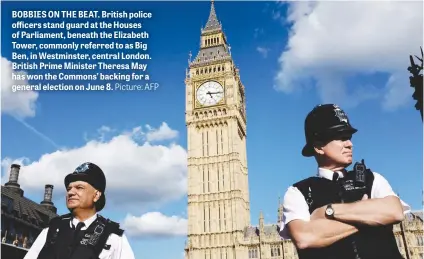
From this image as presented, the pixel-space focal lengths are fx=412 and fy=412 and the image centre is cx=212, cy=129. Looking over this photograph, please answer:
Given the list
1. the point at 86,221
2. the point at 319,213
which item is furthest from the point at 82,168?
the point at 319,213

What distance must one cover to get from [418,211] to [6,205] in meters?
46.3

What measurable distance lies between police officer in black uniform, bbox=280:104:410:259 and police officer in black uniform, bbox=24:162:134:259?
1.74 metres

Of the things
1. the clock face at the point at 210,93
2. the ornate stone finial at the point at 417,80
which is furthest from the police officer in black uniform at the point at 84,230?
the clock face at the point at 210,93

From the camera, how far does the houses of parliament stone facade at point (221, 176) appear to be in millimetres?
49219

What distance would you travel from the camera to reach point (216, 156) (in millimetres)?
54656

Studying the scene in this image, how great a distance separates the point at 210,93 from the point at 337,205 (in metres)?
55.1

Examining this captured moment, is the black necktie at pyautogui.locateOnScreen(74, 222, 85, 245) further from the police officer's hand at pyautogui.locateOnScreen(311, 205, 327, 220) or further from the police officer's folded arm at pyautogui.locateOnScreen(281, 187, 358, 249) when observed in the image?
the police officer's hand at pyautogui.locateOnScreen(311, 205, 327, 220)

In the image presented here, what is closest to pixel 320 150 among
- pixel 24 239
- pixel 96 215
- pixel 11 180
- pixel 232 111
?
pixel 96 215

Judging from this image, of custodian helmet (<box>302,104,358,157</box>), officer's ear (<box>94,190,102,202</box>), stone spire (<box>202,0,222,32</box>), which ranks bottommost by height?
officer's ear (<box>94,190,102,202</box>)

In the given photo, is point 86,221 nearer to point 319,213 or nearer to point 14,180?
point 319,213

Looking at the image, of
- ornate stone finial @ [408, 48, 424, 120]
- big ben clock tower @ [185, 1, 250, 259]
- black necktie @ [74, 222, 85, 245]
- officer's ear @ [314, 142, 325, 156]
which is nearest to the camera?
officer's ear @ [314, 142, 325, 156]

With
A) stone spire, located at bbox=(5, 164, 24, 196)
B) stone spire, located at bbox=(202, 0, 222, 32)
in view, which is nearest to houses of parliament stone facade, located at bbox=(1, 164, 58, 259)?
stone spire, located at bbox=(5, 164, 24, 196)

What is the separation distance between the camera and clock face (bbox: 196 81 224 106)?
57.0 meters

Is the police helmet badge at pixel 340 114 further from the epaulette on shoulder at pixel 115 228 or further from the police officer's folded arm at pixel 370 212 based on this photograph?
the epaulette on shoulder at pixel 115 228
